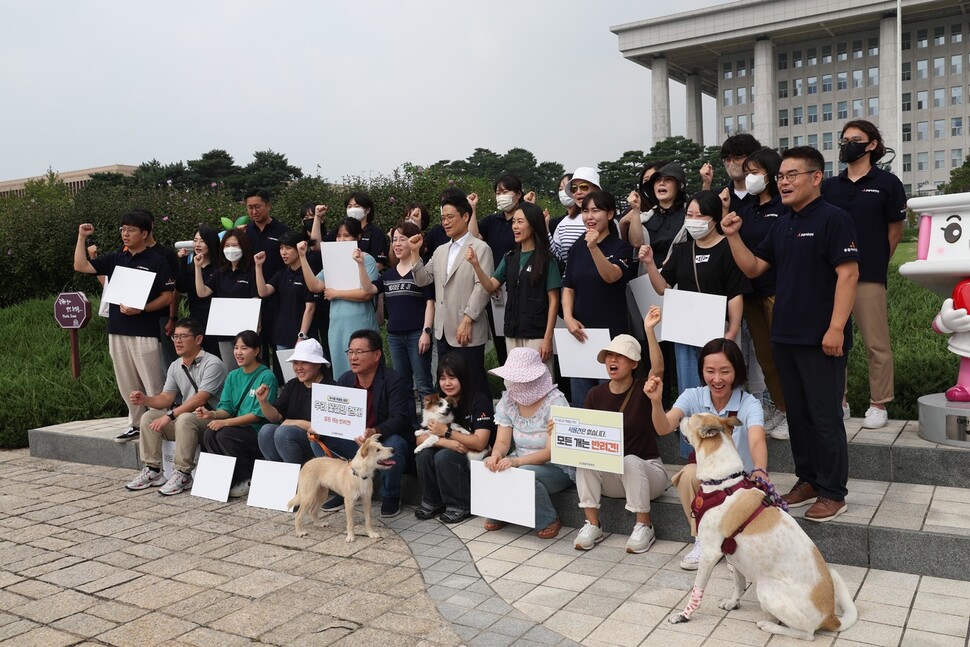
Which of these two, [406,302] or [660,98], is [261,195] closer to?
[406,302]

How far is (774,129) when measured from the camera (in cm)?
6719

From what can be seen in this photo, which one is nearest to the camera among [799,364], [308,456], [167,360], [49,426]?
[799,364]

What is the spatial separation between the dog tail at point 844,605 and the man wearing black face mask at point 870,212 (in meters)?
2.53

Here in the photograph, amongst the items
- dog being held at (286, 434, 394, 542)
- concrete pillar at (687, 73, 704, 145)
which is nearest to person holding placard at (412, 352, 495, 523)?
dog being held at (286, 434, 394, 542)

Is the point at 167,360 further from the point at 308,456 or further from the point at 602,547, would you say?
the point at 602,547

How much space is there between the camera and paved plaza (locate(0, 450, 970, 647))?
13.2 feet

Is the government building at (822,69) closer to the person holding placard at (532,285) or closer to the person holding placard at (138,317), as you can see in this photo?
the person holding placard at (532,285)

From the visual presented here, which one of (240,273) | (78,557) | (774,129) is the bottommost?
(78,557)

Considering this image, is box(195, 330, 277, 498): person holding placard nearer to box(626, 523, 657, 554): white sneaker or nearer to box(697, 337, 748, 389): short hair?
box(626, 523, 657, 554): white sneaker

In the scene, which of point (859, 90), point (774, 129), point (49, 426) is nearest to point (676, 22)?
point (774, 129)

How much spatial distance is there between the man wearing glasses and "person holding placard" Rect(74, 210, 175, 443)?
52 cm

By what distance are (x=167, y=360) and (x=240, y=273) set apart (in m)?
1.43

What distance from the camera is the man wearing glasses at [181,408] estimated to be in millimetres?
7008

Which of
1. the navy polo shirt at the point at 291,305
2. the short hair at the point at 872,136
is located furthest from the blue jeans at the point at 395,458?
the short hair at the point at 872,136
